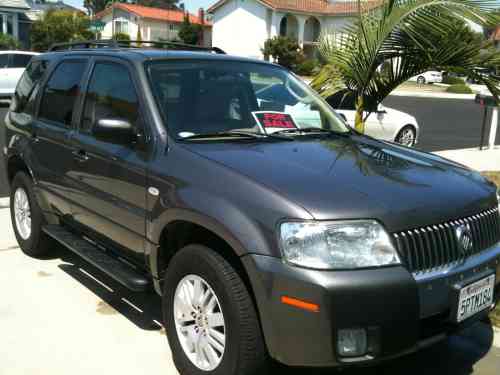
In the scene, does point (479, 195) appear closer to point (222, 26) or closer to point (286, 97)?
point (286, 97)

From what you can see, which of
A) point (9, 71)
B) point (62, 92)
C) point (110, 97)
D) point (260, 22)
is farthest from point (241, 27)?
point (110, 97)

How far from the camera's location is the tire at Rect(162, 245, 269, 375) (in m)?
2.84

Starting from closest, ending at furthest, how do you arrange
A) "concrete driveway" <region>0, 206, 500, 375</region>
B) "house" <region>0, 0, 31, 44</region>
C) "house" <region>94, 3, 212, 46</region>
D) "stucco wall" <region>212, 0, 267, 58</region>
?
"concrete driveway" <region>0, 206, 500, 375</region> < "house" <region>0, 0, 31, 44</region> < "stucco wall" <region>212, 0, 267, 58</region> < "house" <region>94, 3, 212, 46</region>

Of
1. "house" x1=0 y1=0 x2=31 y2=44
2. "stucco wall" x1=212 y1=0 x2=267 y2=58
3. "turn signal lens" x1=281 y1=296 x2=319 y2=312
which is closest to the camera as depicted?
"turn signal lens" x1=281 y1=296 x2=319 y2=312

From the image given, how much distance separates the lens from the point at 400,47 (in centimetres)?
645

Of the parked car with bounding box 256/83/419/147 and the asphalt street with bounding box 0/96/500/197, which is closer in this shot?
the parked car with bounding box 256/83/419/147

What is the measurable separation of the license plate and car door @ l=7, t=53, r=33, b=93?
18.6m

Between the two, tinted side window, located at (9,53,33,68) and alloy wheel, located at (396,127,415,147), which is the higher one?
tinted side window, located at (9,53,33,68)

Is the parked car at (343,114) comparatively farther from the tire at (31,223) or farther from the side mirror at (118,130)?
the tire at (31,223)

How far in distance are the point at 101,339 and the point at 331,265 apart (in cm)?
188

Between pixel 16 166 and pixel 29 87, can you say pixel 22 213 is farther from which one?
pixel 29 87

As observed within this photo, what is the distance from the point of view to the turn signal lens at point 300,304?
2.62 m

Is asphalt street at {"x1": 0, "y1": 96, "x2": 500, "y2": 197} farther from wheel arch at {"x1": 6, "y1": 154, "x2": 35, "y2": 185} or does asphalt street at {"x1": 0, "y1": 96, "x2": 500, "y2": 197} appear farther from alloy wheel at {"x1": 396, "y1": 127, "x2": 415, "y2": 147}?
wheel arch at {"x1": 6, "y1": 154, "x2": 35, "y2": 185}

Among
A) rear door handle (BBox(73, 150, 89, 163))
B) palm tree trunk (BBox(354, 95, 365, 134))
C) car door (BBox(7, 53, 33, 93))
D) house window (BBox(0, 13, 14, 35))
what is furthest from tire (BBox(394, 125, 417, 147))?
house window (BBox(0, 13, 14, 35))
